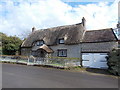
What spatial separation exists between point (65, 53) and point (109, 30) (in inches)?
338

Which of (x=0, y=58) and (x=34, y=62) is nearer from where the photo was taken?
(x=34, y=62)

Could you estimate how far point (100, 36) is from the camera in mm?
20891

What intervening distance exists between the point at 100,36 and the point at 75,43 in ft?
14.0

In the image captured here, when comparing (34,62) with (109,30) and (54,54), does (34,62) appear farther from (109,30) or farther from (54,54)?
(109,30)

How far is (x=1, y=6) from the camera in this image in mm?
7230

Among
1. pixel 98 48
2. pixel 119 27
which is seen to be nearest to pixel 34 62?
pixel 98 48

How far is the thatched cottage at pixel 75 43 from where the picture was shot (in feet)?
63.2

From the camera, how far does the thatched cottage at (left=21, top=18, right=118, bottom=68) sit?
1925cm

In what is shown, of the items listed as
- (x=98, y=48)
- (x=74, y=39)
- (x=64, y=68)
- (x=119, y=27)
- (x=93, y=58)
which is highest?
(x=119, y=27)

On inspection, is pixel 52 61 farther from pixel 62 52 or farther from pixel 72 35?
pixel 72 35

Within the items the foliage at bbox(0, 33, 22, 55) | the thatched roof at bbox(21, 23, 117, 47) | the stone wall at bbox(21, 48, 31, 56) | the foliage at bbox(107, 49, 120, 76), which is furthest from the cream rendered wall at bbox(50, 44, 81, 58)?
the foliage at bbox(0, 33, 22, 55)

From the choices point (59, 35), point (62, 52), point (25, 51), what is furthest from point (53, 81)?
point (25, 51)

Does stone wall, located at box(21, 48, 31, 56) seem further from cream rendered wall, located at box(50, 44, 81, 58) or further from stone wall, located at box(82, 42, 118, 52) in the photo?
stone wall, located at box(82, 42, 118, 52)

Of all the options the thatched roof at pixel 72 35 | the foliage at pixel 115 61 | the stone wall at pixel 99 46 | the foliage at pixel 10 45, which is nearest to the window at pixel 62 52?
the thatched roof at pixel 72 35
